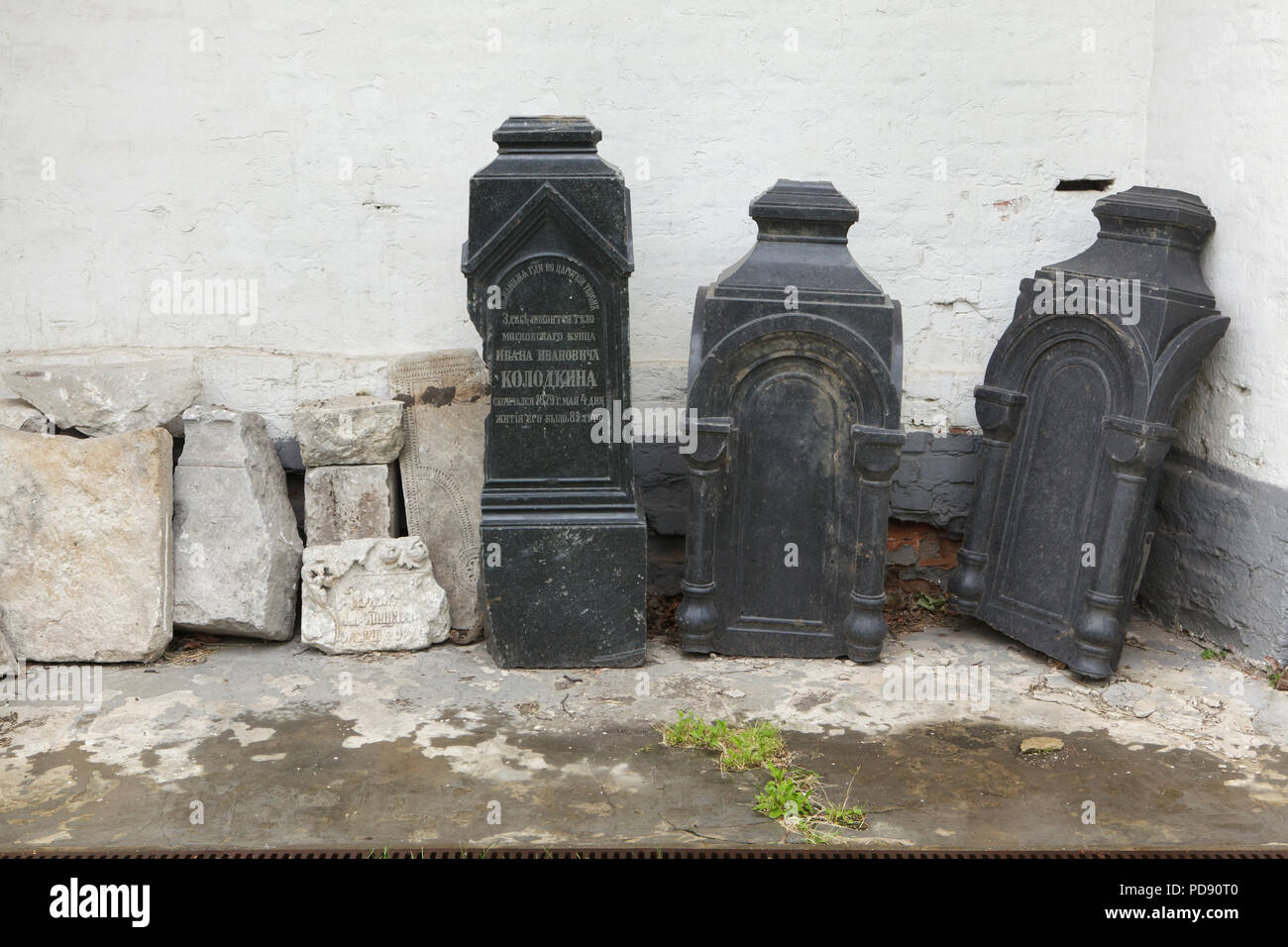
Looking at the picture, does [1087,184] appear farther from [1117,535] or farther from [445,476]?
[445,476]

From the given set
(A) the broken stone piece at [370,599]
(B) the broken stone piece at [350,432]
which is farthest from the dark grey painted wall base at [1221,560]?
(B) the broken stone piece at [350,432]

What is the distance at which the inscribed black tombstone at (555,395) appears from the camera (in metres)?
4.73

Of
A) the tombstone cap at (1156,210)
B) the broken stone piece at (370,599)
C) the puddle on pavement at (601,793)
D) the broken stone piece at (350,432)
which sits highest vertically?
the tombstone cap at (1156,210)

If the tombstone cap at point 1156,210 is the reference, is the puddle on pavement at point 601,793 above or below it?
below

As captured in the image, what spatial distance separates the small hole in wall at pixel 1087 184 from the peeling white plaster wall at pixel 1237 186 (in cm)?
25

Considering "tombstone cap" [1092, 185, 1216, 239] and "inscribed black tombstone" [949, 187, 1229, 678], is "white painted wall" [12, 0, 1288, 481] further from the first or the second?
"inscribed black tombstone" [949, 187, 1229, 678]

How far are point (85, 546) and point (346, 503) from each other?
1.04 meters

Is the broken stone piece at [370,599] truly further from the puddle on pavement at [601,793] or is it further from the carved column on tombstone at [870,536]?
the carved column on tombstone at [870,536]

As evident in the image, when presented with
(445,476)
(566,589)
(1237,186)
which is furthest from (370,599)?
(1237,186)

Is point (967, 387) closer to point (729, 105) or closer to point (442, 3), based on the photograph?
point (729, 105)

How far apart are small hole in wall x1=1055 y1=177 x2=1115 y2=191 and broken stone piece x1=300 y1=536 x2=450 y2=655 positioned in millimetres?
3288

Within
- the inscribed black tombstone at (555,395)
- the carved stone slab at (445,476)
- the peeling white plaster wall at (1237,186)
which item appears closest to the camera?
the inscribed black tombstone at (555,395)

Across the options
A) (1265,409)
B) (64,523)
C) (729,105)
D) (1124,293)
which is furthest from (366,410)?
(1265,409)

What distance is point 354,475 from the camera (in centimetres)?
534
